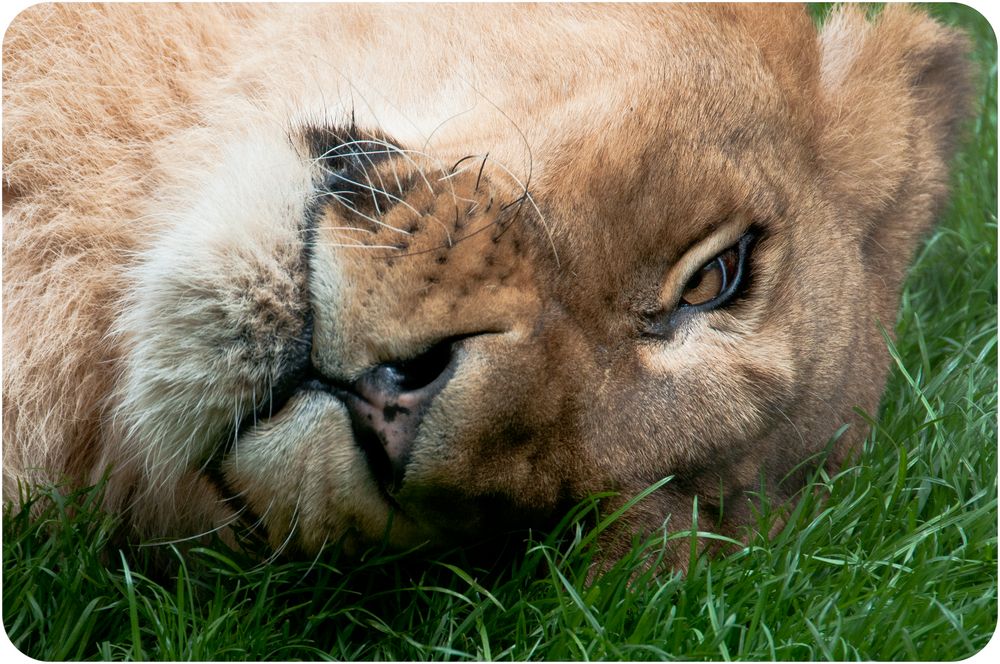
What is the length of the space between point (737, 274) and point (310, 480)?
1205 millimetres

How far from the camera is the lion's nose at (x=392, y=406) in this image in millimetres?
2463

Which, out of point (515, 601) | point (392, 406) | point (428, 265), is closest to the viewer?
point (392, 406)

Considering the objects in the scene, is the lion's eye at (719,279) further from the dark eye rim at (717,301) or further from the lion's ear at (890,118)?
the lion's ear at (890,118)

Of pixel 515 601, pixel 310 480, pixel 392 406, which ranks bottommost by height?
pixel 515 601

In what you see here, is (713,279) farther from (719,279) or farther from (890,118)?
(890,118)

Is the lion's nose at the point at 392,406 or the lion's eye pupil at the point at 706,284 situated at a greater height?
the lion's eye pupil at the point at 706,284

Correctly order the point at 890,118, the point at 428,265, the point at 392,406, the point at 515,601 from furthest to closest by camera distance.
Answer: the point at 890,118 → the point at 515,601 → the point at 428,265 → the point at 392,406

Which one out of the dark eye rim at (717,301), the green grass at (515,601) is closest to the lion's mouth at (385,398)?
the green grass at (515,601)

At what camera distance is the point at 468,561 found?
9.66ft

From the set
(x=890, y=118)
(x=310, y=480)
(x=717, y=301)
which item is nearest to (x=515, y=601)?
(x=310, y=480)

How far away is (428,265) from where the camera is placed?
260cm

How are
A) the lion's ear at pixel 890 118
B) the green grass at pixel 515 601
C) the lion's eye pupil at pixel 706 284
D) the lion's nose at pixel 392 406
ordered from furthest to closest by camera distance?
the lion's ear at pixel 890 118, the lion's eye pupil at pixel 706 284, the green grass at pixel 515 601, the lion's nose at pixel 392 406

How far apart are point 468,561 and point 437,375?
62 cm

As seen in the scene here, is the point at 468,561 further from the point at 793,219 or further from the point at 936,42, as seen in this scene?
the point at 936,42
